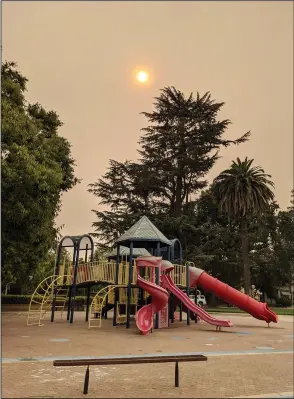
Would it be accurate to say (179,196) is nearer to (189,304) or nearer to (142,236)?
(142,236)

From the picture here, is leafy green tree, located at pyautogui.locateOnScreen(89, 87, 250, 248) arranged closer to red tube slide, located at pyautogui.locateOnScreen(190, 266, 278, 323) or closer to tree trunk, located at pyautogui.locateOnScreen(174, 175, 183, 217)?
tree trunk, located at pyautogui.locateOnScreen(174, 175, 183, 217)

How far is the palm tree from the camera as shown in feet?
131

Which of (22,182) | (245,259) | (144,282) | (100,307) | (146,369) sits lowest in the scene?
(100,307)

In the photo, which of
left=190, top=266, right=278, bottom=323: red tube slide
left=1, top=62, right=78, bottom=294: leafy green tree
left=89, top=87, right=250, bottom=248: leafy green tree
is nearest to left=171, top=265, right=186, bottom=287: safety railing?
left=190, top=266, right=278, bottom=323: red tube slide

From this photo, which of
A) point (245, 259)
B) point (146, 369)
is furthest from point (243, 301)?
point (245, 259)

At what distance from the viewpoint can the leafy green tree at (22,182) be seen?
15.3 meters

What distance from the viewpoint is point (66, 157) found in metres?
25.7

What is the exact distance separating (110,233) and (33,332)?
76.5ft

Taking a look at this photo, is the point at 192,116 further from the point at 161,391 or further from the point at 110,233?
the point at 161,391

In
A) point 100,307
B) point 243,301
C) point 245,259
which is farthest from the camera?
point 245,259

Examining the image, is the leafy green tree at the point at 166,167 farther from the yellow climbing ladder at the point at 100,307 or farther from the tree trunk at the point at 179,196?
the yellow climbing ladder at the point at 100,307

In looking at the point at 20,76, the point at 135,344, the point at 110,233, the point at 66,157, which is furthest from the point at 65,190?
the point at 135,344

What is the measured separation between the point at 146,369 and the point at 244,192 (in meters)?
34.4

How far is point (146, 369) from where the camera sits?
312 inches
